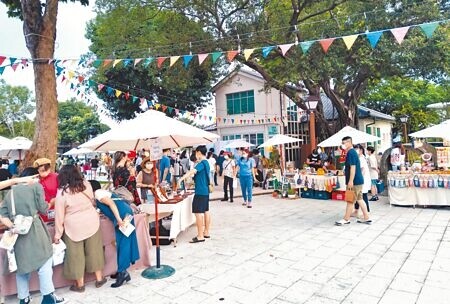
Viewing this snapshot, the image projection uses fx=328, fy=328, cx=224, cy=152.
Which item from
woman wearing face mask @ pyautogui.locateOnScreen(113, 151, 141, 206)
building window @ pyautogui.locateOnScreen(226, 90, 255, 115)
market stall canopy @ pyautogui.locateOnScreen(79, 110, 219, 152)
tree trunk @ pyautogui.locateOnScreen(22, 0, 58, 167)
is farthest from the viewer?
building window @ pyautogui.locateOnScreen(226, 90, 255, 115)

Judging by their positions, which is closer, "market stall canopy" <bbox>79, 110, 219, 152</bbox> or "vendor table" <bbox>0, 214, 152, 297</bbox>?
"vendor table" <bbox>0, 214, 152, 297</bbox>

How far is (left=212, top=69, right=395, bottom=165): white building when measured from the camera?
1897cm

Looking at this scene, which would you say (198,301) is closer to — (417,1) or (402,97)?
(417,1)

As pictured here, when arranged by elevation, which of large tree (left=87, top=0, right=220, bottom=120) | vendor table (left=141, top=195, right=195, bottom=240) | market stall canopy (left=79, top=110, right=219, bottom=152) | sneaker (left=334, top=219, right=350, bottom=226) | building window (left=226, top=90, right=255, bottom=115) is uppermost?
large tree (left=87, top=0, right=220, bottom=120)

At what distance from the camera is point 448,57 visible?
36.7ft

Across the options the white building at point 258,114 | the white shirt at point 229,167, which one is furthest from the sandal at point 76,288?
the white building at point 258,114

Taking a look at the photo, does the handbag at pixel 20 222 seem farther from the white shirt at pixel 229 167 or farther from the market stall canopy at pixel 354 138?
the market stall canopy at pixel 354 138

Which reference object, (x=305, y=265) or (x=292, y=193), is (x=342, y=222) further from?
(x=292, y=193)

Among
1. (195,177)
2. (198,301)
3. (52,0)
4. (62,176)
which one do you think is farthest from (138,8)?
(198,301)

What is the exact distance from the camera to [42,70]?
21.7ft

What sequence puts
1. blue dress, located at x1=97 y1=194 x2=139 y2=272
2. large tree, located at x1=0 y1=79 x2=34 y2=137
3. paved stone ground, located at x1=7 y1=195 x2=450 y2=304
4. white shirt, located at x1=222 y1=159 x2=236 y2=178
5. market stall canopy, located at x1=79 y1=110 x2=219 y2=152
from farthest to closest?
large tree, located at x1=0 y1=79 x2=34 y2=137 < white shirt, located at x1=222 y1=159 x2=236 y2=178 < market stall canopy, located at x1=79 y1=110 x2=219 y2=152 < blue dress, located at x1=97 y1=194 x2=139 y2=272 < paved stone ground, located at x1=7 y1=195 x2=450 y2=304

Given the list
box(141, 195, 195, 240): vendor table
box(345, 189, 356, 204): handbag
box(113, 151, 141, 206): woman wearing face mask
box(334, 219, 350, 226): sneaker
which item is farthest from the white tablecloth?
box(113, 151, 141, 206): woman wearing face mask

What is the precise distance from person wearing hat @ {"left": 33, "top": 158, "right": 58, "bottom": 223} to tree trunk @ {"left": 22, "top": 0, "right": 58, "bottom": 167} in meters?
2.02

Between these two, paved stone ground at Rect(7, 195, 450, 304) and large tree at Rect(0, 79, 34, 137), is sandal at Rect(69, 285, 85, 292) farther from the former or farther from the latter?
large tree at Rect(0, 79, 34, 137)
